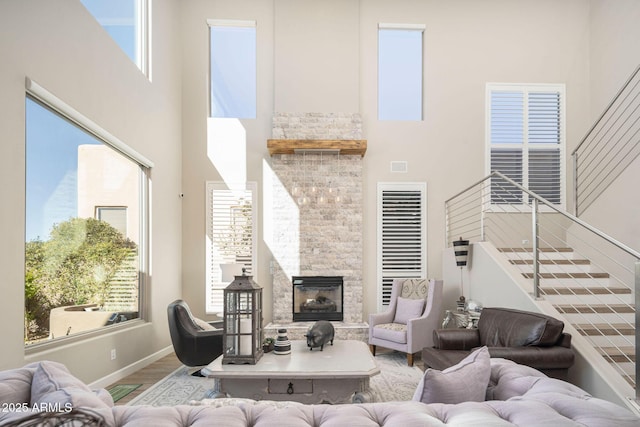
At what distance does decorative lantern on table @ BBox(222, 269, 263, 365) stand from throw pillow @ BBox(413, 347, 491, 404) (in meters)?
1.88

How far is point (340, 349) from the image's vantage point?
12.3 ft

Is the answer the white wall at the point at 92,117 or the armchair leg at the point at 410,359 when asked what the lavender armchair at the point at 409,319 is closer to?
the armchair leg at the point at 410,359

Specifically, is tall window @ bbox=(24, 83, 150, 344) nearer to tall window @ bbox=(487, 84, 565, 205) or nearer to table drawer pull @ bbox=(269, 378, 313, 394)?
table drawer pull @ bbox=(269, 378, 313, 394)

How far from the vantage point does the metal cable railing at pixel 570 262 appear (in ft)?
11.8

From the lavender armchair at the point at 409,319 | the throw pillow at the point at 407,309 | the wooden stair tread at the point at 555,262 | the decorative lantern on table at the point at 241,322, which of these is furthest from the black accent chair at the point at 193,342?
the wooden stair tread at the point at 555,262

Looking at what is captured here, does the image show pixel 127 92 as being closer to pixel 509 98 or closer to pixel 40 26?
pixel 40 26

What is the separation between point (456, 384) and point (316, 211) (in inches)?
201

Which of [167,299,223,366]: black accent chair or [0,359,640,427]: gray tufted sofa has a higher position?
[0,359,640,427]: gray tufted sofa

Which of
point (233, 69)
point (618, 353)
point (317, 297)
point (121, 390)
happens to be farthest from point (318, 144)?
point (618, 353)

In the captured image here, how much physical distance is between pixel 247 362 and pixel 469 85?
5.87 m

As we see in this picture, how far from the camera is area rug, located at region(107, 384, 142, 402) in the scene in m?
3.80

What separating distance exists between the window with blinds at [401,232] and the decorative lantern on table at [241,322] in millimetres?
3727

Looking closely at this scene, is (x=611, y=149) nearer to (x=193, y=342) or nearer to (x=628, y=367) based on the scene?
(x=628, y=367)

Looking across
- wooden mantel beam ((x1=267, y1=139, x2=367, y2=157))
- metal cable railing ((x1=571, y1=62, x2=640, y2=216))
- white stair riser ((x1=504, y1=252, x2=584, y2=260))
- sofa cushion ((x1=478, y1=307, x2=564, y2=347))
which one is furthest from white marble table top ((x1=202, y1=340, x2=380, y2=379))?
metal cable railing ((x1=571, y1=62, x2=640, y2=216))
